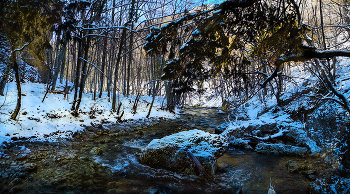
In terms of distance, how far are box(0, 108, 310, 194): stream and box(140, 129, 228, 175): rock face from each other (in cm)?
22

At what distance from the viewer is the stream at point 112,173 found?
11.5 ft

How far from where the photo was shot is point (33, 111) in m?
Answer: 7.34

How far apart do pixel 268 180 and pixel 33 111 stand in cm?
896

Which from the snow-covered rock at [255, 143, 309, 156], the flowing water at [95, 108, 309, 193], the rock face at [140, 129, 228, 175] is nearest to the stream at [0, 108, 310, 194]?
the flowing water at [95, 108, 309, 193]

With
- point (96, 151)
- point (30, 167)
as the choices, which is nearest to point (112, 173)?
point (96, 151)

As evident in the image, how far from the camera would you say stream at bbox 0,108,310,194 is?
138 inches

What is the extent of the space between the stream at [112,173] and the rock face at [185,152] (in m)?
0.22

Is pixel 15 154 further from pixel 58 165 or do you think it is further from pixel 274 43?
pixel 274 43

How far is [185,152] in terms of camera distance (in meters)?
4.49

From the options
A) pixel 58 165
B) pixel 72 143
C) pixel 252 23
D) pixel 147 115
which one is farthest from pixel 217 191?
pixel 147 115

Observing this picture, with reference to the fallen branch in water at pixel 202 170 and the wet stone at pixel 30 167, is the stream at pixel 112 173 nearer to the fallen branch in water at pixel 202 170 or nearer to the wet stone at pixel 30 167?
the wet stone at pixel 30 167

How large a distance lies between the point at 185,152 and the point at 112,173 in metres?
1.86

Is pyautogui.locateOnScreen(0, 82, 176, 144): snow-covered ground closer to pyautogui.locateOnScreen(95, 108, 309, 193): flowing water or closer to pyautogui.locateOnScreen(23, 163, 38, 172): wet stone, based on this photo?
pyautogui.locateOnScreen(23, 163, 38, 172): wet stone

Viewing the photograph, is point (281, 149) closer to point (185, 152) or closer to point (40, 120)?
point (185, 152)
